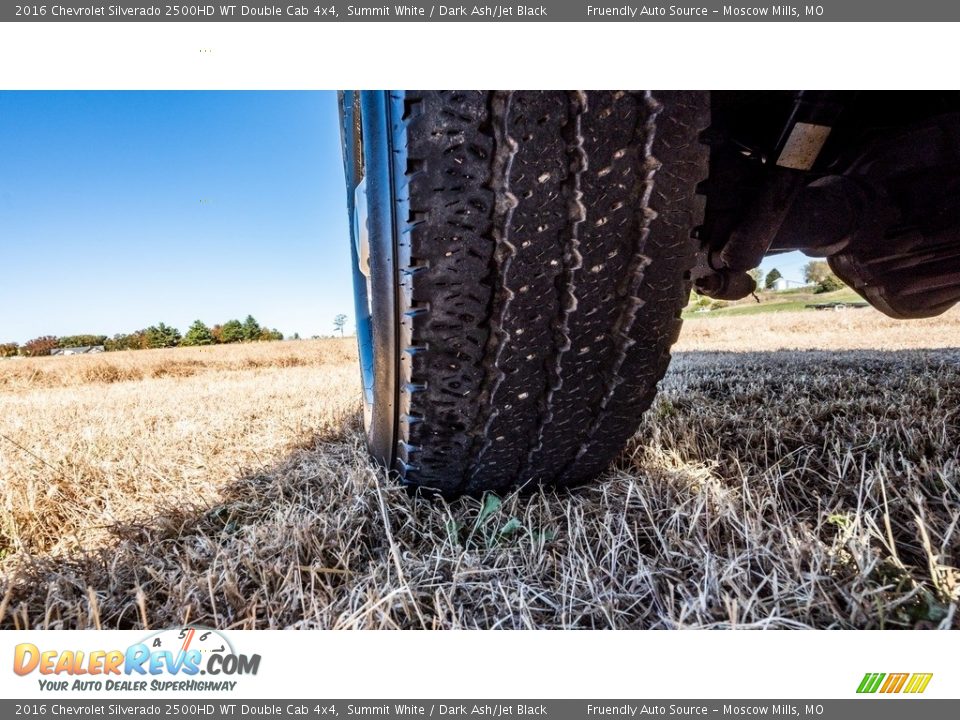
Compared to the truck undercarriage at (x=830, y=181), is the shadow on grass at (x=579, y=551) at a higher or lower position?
lower

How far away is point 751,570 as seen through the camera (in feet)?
2.02

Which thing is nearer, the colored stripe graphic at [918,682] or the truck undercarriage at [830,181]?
the colored stripe graphic at [918,682]

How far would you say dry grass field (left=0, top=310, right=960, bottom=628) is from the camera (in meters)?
0.58

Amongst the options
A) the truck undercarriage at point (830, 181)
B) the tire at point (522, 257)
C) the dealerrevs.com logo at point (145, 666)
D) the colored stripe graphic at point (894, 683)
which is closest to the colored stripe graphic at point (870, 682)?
the colored stripe graphic at point (894, 683)

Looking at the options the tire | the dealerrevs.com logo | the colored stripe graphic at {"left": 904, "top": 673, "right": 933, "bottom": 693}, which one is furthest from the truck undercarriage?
the dealerrevs.com logo

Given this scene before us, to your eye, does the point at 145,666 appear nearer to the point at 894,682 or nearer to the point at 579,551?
the point at 579,551

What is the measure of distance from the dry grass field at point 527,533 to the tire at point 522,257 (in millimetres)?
170

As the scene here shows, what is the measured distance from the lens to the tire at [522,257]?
551 mm

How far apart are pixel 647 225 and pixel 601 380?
0.81 ft

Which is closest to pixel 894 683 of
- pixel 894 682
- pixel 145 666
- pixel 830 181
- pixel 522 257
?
pixel 894 682

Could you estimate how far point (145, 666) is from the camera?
54 centimetres

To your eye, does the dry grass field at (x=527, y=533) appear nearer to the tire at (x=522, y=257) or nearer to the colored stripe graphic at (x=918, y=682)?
the colored stripe graphic at (x=918, y=682)

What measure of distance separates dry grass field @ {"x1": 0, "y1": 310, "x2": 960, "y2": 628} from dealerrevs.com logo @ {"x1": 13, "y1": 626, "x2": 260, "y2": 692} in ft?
0.14

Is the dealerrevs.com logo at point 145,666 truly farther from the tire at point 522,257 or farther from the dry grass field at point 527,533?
the tire at point 522,257
